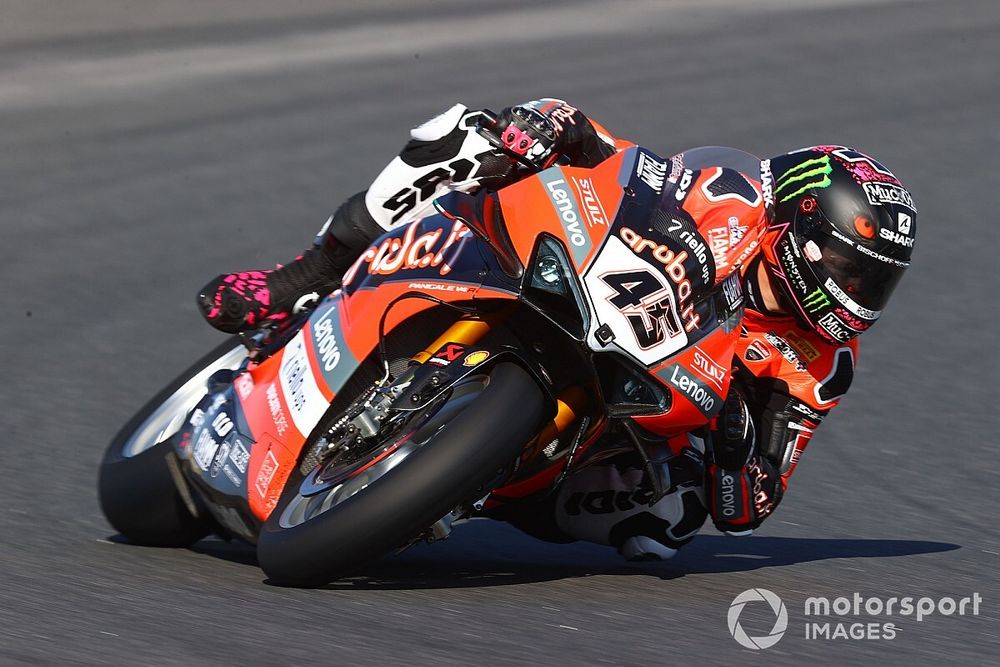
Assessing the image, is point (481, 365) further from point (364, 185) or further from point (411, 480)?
point (364, 185)

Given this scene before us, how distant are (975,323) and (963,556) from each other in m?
3.60

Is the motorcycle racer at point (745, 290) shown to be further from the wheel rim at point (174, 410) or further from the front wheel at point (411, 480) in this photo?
the front wheel at point (411, 480)

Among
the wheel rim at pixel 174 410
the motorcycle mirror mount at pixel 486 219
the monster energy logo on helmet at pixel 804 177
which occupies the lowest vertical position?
the wheel rim at pixel 174 410

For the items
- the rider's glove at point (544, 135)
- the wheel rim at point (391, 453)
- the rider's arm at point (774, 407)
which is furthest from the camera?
the rider's arm at point (774, 407)

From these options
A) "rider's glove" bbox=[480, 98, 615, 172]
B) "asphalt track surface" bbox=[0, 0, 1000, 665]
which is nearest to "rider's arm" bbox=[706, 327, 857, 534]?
"asphalt track surface" bbox=[0, 0, 1000, 665]

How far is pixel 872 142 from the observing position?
12.3 metres

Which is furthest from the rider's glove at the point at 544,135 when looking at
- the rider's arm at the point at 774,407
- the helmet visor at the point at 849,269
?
the rider's arm at the point at 774,407

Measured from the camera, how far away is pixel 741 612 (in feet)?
13.9

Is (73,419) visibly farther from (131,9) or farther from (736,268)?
(131,9)

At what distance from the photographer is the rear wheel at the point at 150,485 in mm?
4809

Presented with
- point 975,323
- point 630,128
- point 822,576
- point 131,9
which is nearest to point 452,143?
point 822,576

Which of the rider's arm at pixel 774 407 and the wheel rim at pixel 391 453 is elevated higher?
the wheel rim at pixel 391 453

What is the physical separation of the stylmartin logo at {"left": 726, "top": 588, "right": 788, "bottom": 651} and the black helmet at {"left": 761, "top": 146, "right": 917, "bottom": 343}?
849mm

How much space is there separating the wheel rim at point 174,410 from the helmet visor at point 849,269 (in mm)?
1792
